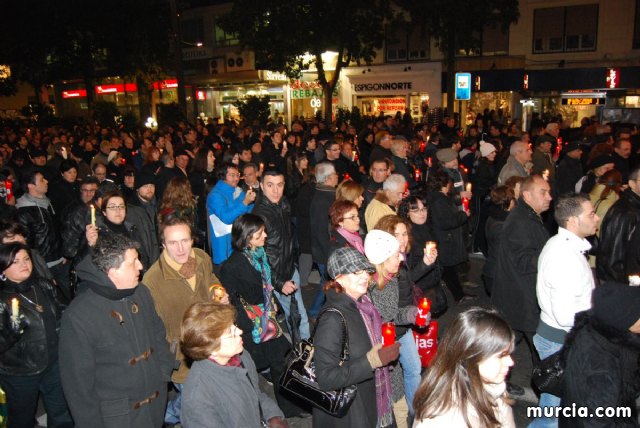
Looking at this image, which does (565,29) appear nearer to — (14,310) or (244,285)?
(244,285)

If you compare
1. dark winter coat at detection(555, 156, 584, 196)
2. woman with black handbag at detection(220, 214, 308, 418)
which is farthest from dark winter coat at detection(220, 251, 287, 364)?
dark winter coat at detection(555, 156, 584, 196)

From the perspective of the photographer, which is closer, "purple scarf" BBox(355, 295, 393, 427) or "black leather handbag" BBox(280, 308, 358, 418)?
"black leather handbag" BBox(280, 308, 358, 418)

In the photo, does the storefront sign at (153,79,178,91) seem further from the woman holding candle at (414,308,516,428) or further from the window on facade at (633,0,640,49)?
the woman holding candle at (414,308,516,428)

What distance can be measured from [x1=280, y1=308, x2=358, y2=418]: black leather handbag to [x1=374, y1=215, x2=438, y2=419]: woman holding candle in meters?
1.14

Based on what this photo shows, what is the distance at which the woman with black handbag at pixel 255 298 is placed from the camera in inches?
195

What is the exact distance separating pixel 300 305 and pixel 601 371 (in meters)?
3.94

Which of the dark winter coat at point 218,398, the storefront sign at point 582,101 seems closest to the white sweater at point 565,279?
the dark winter coat at point 218,398

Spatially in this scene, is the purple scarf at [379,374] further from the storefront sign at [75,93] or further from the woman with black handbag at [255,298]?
the storefront sign at [75,93]

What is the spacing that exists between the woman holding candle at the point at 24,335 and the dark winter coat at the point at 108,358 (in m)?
0.83

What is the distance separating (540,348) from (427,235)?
2016 mm

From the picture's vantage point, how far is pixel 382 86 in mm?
31031

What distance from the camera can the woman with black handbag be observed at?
4.96 m

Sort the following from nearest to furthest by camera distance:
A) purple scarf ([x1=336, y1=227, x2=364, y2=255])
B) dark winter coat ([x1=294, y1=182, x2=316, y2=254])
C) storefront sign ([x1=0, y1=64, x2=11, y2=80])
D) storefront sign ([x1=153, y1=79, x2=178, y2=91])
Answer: purple scarf ([x1=336, y1=227, x2=364, y2=255]), dark winter coat ([x1=294, y1=182, x2=316, y2=254]), storefront sign ([x1=0, y1=64, x2=11, y2=80]), storefront sign ([x1=153, y1=79, x2=178, y2=91])

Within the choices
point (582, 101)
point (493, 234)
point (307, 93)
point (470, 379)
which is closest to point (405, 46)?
point (307, 93)
